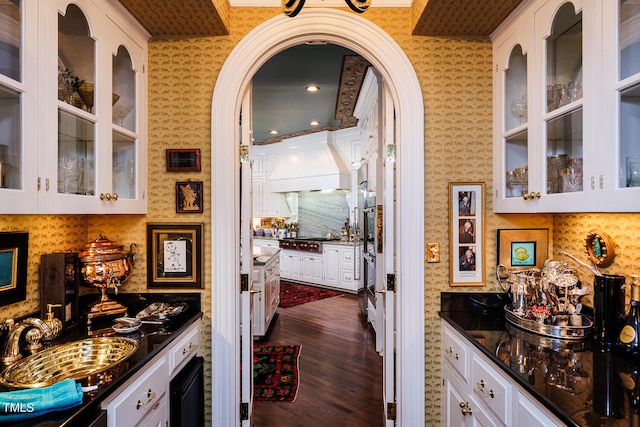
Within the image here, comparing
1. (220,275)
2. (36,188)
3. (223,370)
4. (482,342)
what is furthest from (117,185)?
(482,342)

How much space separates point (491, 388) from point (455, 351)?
0.41 metres

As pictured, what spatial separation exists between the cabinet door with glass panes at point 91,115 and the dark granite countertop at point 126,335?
57 cm

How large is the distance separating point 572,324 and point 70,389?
78.8 inches

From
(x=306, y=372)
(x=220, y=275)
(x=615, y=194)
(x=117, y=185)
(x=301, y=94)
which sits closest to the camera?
(x=615, y=194)

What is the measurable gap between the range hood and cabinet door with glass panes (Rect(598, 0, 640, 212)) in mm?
5307

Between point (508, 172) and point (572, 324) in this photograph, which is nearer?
point (572, 324)

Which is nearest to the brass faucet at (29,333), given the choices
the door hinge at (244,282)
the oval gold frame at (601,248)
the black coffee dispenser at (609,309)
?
the door hinge at (244,282)

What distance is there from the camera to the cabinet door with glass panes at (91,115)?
52.1 inches

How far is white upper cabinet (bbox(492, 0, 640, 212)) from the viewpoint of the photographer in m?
1.18

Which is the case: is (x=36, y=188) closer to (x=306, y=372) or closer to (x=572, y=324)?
(x=572, y=324)

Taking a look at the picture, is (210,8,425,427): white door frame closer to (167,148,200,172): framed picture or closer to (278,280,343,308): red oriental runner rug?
(167,148,200,172): framed picture

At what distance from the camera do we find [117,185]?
5.84 ft

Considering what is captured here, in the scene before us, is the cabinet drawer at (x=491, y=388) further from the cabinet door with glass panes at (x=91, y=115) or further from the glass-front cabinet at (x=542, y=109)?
the cabinet door with glass panes at (x=91, y=115)

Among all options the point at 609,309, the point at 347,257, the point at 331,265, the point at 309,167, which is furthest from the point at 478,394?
the point at 309,167
